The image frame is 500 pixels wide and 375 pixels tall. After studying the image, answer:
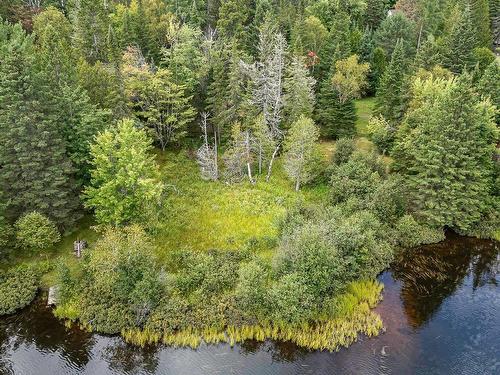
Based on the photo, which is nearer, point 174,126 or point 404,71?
point 174,126

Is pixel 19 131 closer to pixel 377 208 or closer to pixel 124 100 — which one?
pixel 124 100

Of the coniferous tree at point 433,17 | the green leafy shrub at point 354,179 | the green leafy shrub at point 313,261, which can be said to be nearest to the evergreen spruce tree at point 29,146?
the green leafy shrub at point 313,261

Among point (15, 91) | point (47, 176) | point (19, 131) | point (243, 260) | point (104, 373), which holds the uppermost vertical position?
point (15, 91)

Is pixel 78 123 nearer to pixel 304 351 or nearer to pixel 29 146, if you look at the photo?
pixel 29 146

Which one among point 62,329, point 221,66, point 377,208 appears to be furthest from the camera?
point 221,66

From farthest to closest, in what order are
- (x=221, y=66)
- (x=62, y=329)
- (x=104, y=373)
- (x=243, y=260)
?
1. (x=221, y=66)
2. (x=243, y=260)
3. (x=62, y=329)
4. (x=104, y=373)

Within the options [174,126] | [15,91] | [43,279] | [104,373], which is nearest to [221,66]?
[174,126]

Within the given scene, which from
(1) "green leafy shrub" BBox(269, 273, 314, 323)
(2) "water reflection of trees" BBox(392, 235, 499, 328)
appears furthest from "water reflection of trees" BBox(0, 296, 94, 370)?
(2) "water reflection of trees" BBox(392, 235, 499, 328)
